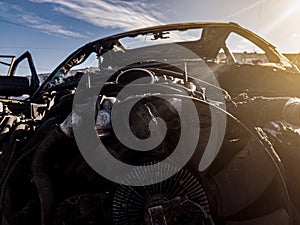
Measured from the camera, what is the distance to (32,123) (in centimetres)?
255

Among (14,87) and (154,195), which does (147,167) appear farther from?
(14,87)

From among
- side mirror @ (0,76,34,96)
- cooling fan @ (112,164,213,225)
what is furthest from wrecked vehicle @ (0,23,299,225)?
side mirror @ (0,76,34,96)

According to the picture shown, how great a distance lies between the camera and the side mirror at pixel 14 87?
14.0ft

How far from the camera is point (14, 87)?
4238mm

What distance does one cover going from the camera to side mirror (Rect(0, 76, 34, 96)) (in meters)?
4.25

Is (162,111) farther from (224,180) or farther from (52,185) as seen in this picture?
(52,185)

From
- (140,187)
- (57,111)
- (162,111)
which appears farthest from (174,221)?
(57,111)

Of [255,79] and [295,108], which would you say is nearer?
[295,108]

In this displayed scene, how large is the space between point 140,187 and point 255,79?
2031 mm

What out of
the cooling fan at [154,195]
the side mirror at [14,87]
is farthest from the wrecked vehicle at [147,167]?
the side mirror at [14,87]

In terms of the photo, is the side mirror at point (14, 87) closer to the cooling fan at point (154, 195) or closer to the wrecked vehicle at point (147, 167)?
the wrecked vehicle at point (147, 167)

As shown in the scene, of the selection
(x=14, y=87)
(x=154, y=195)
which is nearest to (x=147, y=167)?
(x=154, y=195)

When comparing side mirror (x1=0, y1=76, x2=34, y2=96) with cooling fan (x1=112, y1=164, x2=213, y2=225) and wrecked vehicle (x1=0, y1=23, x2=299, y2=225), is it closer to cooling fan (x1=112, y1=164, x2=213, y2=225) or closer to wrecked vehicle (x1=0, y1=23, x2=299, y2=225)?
wrecked vehicle (x1=0, y1=23, x2=299, y2=225)

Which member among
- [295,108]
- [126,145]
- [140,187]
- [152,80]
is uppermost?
[152,80]
